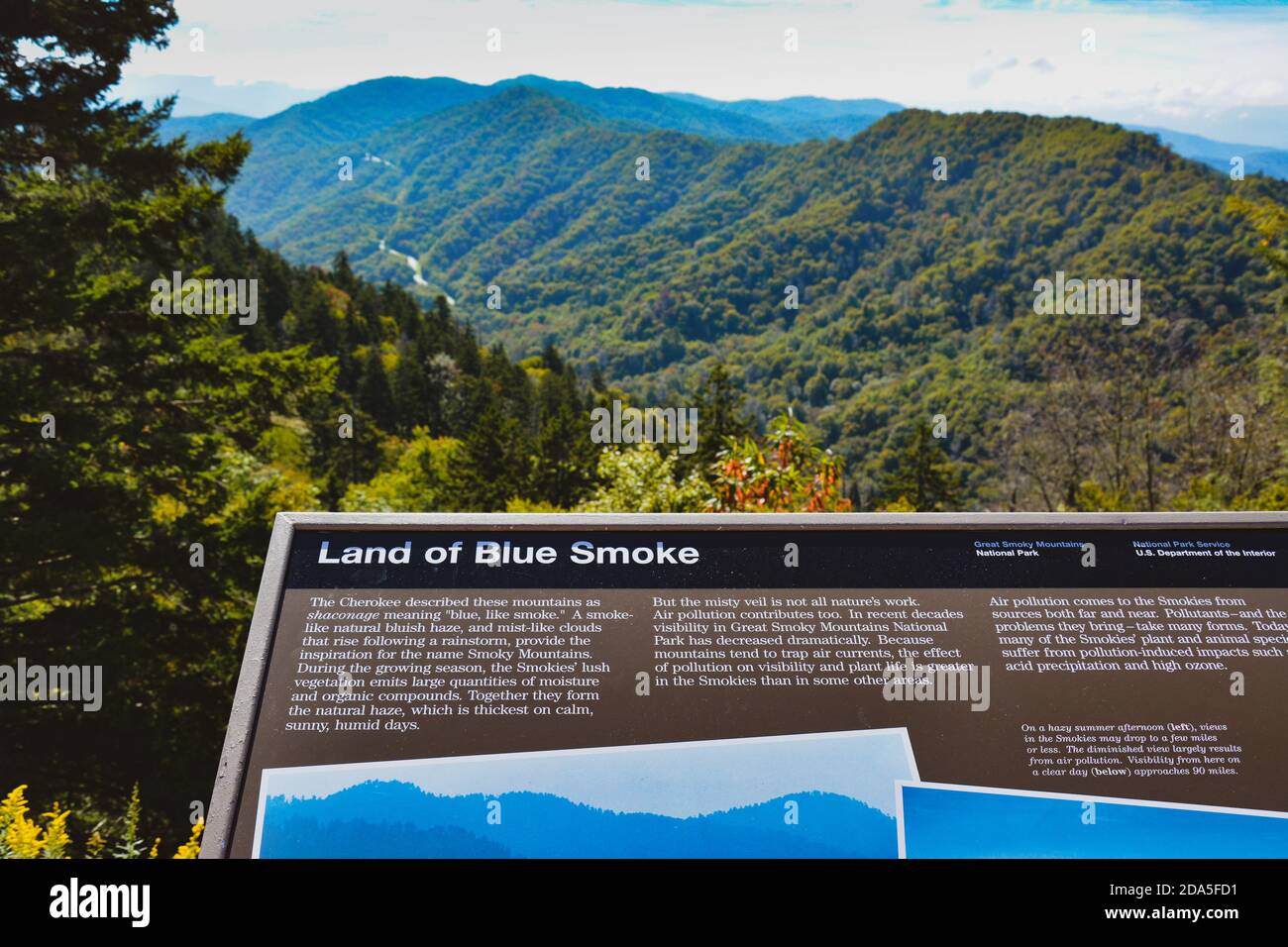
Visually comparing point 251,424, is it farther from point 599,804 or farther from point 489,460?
point 489,460

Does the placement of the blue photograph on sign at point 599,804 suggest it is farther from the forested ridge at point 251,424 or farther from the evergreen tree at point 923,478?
the evergreen tree at point 923,478

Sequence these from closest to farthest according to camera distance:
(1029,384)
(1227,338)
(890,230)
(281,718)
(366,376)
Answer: (281,718) < (1227,338) < (366,376) < (1029,384) < (890,230)

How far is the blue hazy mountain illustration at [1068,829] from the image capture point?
2744mm

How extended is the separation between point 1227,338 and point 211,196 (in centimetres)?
3124

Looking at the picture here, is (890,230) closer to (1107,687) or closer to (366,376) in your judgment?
(366,376)

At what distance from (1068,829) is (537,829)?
1.63 meters

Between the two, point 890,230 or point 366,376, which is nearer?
point 366,376

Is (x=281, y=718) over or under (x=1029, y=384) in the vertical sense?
under

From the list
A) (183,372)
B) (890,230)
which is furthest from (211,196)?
(890,230)

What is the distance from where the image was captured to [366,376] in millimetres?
53688

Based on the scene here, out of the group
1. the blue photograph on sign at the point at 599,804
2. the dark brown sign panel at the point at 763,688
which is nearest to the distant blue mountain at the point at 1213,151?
the dark brown sign panel at the point at 763,688

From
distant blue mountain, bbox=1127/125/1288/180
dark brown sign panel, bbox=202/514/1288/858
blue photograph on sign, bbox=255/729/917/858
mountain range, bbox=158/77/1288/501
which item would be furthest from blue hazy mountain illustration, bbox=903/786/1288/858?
distant blue mountain, bbox=1127/125/1288/180

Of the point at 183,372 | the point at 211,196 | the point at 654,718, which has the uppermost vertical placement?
the point at 211,196

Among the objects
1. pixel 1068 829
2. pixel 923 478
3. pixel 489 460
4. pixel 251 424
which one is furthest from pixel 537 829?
pixel 923 478
